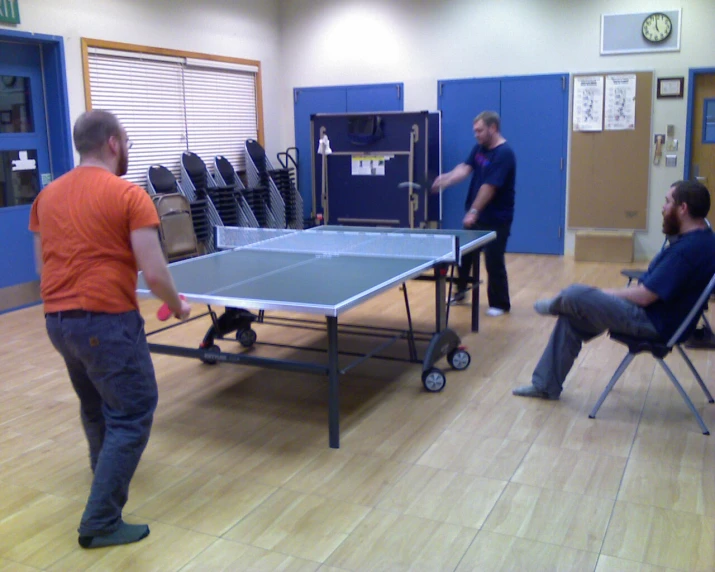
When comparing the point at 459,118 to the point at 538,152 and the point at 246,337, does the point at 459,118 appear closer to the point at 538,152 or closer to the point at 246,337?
the point at 538,152

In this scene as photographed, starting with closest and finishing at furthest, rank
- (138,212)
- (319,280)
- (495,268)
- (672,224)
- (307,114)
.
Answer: (138,212) → (672,224) → (319,280) → (495,268) → (307,114)

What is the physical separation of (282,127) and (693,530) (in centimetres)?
818

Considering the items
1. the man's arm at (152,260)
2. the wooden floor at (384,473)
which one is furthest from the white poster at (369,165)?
the man's arm at (152,260)

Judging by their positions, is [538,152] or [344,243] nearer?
[344,243]

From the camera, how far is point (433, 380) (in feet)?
13.6

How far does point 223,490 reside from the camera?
3.08 meters

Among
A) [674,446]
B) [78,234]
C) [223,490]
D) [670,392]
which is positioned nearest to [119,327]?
[78,234]

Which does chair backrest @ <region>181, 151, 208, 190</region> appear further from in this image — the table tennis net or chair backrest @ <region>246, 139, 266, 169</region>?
the table tennis net

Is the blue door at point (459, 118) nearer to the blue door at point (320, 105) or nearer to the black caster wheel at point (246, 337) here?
the blue door at point (320, 105)

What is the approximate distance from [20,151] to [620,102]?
235 inches

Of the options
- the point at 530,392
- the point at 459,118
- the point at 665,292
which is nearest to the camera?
the point at 665,292

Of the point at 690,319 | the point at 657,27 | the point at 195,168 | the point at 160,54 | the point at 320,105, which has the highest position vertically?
the point at 657,27

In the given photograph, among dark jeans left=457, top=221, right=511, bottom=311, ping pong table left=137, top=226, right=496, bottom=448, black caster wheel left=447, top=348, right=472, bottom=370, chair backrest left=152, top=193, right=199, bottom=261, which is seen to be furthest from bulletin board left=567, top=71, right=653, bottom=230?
black caster wheel left=447, top=348, right=472, bottom=370

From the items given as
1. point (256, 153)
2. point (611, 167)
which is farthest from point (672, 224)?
point (256, 153)
